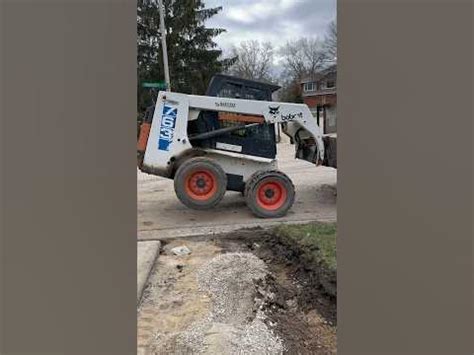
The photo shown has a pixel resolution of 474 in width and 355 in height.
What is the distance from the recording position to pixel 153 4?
24297 mm

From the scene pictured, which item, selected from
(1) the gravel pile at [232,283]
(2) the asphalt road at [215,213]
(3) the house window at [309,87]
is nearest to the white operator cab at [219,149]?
(2) the asphalt road at [215,213]

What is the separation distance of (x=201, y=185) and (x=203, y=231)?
0.80 meters

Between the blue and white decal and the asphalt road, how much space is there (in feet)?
3.86

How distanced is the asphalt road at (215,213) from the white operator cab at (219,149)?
297 millimetres

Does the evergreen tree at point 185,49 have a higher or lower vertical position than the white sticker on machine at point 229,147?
higher

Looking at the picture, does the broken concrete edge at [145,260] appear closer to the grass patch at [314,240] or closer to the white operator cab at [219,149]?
the white operator cab at [219,149]

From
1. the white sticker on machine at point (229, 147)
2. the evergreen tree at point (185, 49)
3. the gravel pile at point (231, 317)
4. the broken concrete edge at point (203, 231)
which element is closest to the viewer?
the gravel pile at point (231, 317)

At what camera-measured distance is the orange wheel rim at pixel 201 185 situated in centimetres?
655

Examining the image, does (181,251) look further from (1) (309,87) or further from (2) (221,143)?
(1) (309,87)

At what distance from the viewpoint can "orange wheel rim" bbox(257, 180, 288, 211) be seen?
689 centimetres

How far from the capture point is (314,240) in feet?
16.3

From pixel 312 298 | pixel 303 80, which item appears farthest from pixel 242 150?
pixel 303 80

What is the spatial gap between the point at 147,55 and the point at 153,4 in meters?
2.74

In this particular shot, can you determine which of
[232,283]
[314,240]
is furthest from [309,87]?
[232,283]
